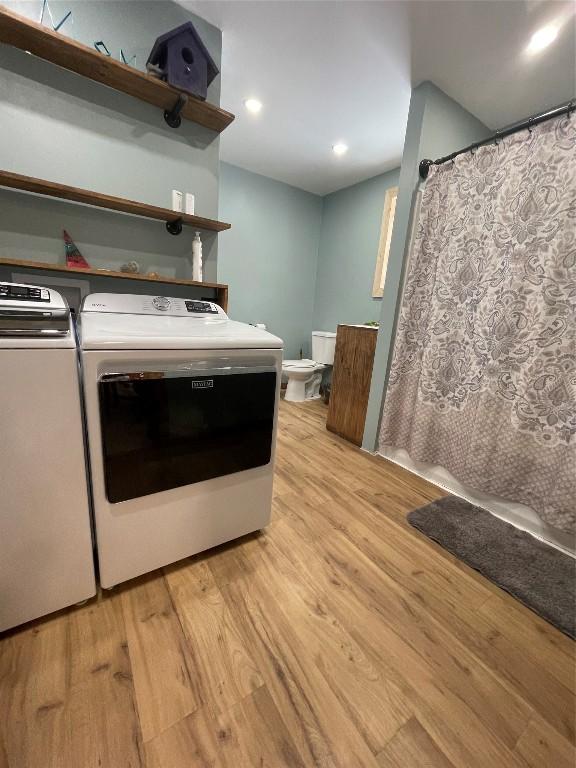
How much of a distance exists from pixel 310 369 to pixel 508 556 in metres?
2.29

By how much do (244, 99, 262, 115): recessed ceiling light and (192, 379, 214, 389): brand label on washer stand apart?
2221 millimetres

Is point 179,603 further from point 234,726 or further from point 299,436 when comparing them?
point 299,436

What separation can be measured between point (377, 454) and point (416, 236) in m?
1.54

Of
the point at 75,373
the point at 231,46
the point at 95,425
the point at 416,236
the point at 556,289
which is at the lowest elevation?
the point at 95,425

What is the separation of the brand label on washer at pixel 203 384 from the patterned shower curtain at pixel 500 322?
1418mm

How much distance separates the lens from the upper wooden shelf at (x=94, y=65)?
111 cm

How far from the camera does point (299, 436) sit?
8.23 feet

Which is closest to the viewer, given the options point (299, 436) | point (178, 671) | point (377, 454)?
point (178, 671)

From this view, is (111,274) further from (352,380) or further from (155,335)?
(352,380)

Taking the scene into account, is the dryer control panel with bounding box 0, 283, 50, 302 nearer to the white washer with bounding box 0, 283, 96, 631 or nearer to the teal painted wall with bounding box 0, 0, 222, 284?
the white washer with bounding box 0, 283, 96, 631

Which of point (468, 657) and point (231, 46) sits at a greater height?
point (231, 46)

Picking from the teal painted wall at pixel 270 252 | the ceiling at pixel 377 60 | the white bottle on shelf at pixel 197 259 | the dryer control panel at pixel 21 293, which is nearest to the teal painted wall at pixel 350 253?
the teal painted wall at pixel 270 252

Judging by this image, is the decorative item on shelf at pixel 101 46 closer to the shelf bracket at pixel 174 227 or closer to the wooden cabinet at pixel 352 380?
the shelf bracket at pixel 174 227

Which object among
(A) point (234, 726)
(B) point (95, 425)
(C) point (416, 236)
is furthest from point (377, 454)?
(B) point (95, 425)
